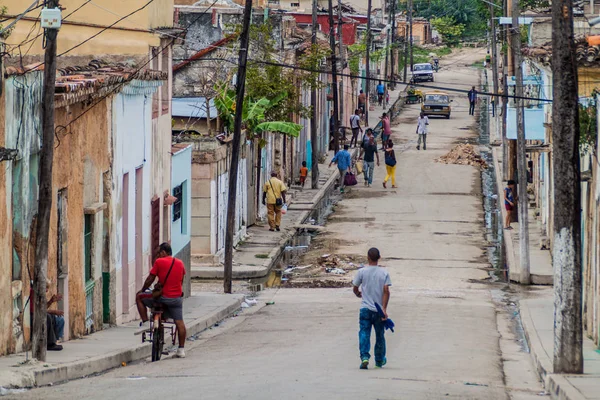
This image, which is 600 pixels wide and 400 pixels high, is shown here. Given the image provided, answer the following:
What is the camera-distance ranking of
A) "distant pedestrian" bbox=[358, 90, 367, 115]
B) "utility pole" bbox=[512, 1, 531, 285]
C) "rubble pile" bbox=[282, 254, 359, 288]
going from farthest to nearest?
"distant pedestrian" bbox=[358, 90, 367, 115] < "rubble pile" bbox=[282, 254, 359, 288] < "utility pole" bbox=[512, 1, 531, 285]

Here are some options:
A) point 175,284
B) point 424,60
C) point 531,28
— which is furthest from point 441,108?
point 175,284

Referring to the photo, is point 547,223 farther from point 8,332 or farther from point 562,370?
point 8,332

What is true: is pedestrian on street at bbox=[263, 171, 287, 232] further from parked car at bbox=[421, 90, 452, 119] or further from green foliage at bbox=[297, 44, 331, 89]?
parked car at bbox=[421, 90, 452, 119]

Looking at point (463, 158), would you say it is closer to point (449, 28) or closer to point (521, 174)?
point (521, 174)

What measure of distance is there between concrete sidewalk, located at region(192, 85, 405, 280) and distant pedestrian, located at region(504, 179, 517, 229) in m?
5.98

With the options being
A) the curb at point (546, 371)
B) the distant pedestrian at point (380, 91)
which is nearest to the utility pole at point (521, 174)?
the curb at point (546, 371)

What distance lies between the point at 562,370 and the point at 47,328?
641 cm

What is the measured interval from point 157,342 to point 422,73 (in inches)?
2783

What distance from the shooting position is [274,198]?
3338cm

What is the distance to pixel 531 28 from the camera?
40969 millimetres

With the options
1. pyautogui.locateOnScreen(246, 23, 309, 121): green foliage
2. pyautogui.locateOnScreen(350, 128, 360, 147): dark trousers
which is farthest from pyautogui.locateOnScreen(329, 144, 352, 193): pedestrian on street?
pyautogui.locateOnScreen(350, 128, 360, 147): dark trousers

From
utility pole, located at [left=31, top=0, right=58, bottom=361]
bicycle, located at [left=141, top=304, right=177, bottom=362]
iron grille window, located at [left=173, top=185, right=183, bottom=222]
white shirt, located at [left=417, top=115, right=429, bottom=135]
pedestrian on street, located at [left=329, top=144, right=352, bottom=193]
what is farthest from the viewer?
white shirt, located at [left=417, top=115, right=429, bottom=135]

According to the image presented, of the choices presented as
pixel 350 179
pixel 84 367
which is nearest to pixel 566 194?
pixel 84 367

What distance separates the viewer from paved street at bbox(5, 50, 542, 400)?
12.6 metres
